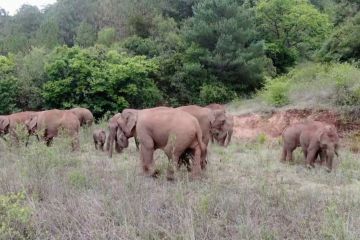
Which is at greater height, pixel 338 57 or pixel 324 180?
pixel 338 57

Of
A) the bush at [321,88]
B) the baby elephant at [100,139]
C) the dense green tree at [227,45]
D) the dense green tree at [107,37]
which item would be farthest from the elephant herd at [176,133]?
the dense green tree at [107,37]

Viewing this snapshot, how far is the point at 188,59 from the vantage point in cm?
3434

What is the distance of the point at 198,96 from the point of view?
111ft

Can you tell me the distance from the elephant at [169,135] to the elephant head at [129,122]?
19.7 inches

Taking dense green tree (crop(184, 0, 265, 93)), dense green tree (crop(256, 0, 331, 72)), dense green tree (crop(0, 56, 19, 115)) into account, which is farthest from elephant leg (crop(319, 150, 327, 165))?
dense green tree (crop(256, 0, 331, 72))

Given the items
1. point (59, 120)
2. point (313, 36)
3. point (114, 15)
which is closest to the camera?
point (59, 120)

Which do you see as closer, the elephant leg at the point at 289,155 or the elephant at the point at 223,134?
the elephant leg at the point at 289,155

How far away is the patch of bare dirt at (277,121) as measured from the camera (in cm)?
1852

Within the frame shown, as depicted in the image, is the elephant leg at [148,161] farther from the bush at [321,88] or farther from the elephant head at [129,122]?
the bush at [321,88]

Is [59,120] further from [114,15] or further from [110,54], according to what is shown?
[114,15]

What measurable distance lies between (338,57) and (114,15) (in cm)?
2945

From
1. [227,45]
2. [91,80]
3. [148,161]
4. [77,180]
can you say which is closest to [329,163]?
[148,161]

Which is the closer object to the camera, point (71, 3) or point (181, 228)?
point (181, 228)

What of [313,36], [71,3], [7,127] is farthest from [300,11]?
[71,3]
